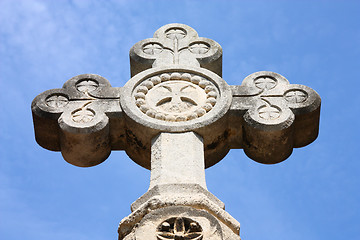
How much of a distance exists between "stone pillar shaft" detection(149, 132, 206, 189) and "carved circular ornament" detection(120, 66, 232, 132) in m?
0.14

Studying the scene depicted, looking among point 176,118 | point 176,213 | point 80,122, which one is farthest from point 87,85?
point 176,213

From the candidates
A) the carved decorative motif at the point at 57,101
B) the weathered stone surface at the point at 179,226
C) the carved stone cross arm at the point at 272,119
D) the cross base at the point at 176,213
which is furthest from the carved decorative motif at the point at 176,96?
the weathered stone surface at the point at 179,226

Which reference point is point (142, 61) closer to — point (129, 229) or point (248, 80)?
point (248, 80)

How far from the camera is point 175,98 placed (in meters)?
10.1

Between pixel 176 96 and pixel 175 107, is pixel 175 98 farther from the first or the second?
pixel 175 107

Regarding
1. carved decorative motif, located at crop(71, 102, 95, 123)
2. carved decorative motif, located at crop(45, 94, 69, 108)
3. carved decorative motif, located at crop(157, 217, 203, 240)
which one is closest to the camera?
carved decorative motif, located at crop(157, 217, 203, 240)

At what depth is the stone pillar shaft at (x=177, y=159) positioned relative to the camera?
888 centimetres

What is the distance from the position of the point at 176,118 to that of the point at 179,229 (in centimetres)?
197

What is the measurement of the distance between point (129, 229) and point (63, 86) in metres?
2.68

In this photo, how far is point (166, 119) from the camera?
9.72m

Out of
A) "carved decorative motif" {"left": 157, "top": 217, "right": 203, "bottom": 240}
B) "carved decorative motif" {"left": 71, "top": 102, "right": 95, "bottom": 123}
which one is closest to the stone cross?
"carved decorative motif" {"left": 71, "top": 102, "right": 95, "bottom": 123}

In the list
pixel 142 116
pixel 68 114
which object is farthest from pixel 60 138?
pixel 142 116

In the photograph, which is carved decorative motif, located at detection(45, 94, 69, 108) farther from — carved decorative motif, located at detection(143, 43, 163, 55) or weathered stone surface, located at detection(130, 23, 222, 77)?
carved decorative motif, located at detection(143, 43, 163, 55)

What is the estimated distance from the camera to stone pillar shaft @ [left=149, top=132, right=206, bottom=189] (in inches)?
350
